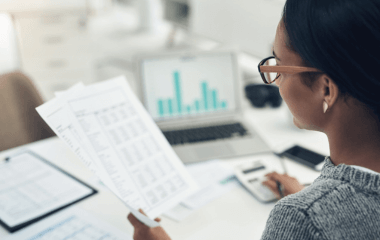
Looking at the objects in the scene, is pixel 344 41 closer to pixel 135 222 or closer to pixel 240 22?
pixel 135 222

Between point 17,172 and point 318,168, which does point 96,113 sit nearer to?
point 17,172

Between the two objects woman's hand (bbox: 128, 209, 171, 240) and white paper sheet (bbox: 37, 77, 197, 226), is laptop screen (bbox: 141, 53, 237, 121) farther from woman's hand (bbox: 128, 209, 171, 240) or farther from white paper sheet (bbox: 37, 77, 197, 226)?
woman's hand (bbox: 128, 209, 171, 240)

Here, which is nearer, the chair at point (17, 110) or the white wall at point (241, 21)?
the chair at point (17, 110)

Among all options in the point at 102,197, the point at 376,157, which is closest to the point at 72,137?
the point at 102,197

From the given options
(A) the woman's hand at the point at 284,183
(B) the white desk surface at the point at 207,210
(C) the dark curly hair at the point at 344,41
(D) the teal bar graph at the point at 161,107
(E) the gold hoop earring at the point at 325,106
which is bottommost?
(B) the white desk surface at the point at 207,210

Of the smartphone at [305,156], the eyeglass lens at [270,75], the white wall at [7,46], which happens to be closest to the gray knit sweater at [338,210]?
the eyeglass lens at [270,75]

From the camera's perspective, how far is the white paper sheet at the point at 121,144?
0.76m

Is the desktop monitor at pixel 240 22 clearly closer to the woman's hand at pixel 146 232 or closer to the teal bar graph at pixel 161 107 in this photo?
the teal bar graph at pixel 161 107

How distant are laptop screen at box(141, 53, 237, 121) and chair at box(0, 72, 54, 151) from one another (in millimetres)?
502

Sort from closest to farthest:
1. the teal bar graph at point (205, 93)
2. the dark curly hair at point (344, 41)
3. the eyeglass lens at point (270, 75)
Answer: the dark curly hair at point (344, 41)
the eyeglass lens at point (270, 75)
the teal bar graph at point (205, 93)

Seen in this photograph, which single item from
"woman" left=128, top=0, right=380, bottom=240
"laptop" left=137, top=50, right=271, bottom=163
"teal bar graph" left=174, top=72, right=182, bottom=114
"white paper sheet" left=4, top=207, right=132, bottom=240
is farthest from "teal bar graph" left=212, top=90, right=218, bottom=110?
"woman" left=128, top=0, right=380, bottom=240

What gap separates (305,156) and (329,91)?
70 centimetres

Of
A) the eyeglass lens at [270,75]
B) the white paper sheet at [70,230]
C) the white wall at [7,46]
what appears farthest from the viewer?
the white wall at [7,46]

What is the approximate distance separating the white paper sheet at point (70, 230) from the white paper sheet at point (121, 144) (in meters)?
0.10
